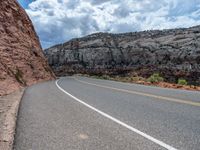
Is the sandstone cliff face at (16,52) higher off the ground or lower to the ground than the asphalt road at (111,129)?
higher

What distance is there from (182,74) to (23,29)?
104 ft

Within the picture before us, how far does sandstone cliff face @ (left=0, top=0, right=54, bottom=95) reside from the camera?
25.8 meters

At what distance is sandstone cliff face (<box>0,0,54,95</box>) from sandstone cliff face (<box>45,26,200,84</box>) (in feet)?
141

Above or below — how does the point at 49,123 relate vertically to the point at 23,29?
below

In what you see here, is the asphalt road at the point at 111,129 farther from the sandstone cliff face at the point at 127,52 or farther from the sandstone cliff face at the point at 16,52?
the sandstone cliff face at the point at 127,52

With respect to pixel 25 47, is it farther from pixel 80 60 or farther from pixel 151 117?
pixel 80 60

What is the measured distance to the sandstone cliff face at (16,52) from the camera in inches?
1015

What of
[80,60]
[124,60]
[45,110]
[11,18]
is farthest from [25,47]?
[80,60]

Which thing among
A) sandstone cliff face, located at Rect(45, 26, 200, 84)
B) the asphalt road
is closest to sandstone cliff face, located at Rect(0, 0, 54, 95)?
the asphalt road

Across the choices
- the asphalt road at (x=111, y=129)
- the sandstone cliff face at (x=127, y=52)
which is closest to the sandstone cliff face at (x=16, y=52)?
the asphalt road at (x=111, y=129)

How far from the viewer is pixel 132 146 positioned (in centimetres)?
555

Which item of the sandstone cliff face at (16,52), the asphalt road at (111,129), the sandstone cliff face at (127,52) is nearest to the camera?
the asphalt road at (111,129)

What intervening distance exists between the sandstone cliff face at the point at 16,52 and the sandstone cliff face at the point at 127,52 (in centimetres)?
4308

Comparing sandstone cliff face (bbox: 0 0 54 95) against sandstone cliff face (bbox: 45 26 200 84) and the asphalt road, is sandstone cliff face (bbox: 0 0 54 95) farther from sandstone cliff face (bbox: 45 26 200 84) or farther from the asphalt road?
sandstone cliff face (bbox: 45 26 200 84)
